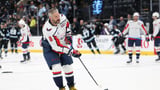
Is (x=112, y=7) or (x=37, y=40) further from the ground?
(x=112, y=7)

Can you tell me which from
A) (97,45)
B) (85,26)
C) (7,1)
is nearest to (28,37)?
(85,26)

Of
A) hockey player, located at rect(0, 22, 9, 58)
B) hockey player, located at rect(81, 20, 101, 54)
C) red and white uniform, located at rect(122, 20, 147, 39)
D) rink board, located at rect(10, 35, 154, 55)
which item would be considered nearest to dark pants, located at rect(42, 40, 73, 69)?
red and white uniform, located at rect(122, 20, 147, 39)

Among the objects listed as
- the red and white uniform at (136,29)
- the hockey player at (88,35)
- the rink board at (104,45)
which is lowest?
the rink board at (104,45)

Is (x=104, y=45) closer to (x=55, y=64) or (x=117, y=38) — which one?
(x=117, y=38)

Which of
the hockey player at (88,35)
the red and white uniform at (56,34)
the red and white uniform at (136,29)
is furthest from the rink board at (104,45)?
the red and white uniform at (56,34)

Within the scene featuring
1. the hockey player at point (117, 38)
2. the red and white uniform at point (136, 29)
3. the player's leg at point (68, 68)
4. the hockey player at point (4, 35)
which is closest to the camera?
the player's leg at point (68, 68)

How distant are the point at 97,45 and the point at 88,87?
8.53 m

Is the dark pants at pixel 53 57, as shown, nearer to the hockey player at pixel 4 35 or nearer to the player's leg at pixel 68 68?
the player's leg at pixel 68 68

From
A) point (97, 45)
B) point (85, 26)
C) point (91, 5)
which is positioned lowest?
point (97, 45)

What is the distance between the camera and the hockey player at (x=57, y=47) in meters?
4.60

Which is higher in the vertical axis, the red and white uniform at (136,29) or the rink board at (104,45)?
the red and white uniform at (136,29)

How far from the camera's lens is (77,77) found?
6.76m

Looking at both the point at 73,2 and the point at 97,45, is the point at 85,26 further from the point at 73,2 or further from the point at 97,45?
the point at 73,2

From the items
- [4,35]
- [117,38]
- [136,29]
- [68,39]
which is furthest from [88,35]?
[68,39]
